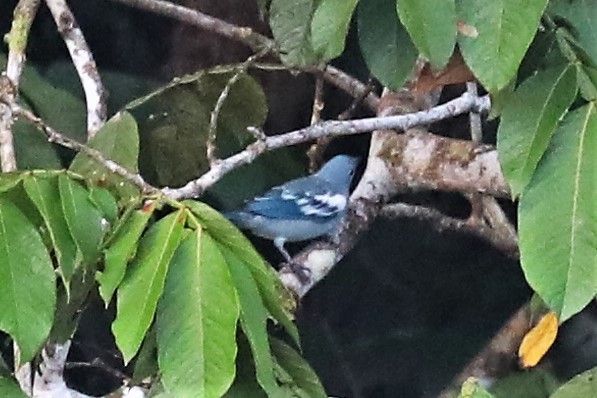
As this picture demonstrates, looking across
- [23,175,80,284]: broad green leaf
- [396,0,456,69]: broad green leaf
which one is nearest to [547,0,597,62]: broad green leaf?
[396,0,456,69]: broad green leaf

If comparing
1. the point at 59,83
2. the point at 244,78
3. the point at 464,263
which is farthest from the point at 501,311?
the point at 59,83

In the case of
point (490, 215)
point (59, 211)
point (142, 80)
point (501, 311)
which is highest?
point (59, 211)

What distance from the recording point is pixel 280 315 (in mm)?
581

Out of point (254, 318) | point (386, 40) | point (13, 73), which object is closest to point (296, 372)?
point (254, 318)

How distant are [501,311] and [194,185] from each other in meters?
0.70

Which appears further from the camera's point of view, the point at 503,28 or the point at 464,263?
the point at 464,263

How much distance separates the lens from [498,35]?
530 millimetres

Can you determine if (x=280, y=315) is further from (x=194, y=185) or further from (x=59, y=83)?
(x=59, y=83)

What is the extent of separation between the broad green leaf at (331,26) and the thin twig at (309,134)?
0.58ft

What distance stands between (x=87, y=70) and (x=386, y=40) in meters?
0.40

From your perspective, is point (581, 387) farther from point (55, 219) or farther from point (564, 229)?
point (55, 219)

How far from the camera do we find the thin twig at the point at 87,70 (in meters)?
0.94

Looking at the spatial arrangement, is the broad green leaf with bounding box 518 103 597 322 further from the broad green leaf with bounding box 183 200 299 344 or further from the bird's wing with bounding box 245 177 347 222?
the bird's wing with bounding box 245 177 347 222

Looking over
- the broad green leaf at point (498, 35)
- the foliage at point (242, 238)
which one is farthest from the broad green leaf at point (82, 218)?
the broad green leaf at point (498, 35)
